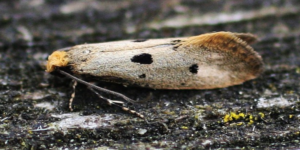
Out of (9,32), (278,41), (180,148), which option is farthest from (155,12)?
(180,148)

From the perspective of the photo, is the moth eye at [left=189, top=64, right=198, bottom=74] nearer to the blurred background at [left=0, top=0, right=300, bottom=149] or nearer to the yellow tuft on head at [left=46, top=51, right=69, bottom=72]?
the blurred background at [left=0, top=0, right=300, bottom=149]

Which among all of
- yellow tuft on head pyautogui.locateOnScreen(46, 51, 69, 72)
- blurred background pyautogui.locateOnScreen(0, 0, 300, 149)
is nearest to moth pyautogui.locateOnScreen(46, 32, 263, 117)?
yellow tuft on head pyautogui.locateOnScreen(46, 51, 69, 72)

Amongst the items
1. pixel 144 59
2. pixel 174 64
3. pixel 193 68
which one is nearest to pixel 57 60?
pixel 144 59

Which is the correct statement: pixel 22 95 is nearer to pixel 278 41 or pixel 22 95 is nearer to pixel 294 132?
pixel 294 132

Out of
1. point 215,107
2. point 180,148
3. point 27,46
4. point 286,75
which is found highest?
point 27,46

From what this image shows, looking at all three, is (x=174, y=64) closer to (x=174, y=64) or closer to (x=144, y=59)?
(x=174, y=64)

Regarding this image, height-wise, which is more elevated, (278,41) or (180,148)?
(278,41)
